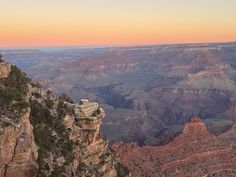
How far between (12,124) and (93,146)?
1122 cm

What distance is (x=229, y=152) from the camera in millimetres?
67750

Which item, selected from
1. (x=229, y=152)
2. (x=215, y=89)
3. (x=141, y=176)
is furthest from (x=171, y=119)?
(x=141, y=176)

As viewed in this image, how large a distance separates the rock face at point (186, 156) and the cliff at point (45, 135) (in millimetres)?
24667

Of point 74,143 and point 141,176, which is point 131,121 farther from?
point 74,143

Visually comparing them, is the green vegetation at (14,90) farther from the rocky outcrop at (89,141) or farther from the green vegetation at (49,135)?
the rocky outcrop at (89,141)


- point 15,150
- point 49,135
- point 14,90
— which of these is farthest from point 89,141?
point 15,150

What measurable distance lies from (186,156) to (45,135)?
38934 millimetres

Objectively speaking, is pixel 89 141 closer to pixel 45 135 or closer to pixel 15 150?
pixel 45 135

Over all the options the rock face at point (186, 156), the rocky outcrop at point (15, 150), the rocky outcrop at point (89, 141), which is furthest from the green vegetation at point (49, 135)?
the rock face at point (186, 156)

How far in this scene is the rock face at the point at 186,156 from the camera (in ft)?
199

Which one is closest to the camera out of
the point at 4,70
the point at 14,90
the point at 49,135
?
the point at 14,90

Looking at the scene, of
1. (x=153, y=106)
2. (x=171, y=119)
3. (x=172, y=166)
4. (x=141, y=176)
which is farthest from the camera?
(x=153, y=106)

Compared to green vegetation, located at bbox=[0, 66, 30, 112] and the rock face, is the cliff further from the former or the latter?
the rock face

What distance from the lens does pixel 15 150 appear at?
2067 centimetres
